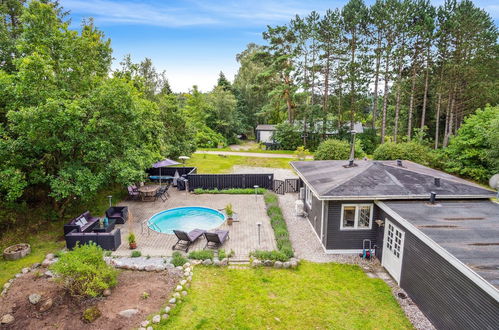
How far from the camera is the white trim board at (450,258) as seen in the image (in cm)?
495

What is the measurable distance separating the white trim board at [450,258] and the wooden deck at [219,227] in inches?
184

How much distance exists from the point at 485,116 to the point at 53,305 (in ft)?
95.7

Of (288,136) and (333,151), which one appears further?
(288,136)

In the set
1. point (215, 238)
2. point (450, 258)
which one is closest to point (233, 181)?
point (215, 238)

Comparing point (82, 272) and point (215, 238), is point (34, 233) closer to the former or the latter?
point (82, 272)

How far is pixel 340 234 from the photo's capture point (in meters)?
10.1

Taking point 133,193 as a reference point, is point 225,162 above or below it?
above

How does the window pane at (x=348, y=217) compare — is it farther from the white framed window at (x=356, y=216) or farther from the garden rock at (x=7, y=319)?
the garden rock at (x=7, y=319)

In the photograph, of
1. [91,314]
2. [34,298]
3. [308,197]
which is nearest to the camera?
[91,314]

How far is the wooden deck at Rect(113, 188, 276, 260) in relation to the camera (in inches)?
412

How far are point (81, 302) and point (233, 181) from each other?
40.1 ft

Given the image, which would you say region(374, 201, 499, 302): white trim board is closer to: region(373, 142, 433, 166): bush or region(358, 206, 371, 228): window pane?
region(358, 206, 371, 228): window pane

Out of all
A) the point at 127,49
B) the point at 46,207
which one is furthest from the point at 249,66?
the point at 46,207

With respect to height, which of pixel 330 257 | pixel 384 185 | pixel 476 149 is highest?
pixel 476 149
